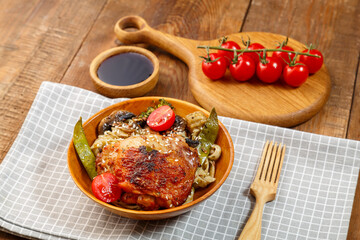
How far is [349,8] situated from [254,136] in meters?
2.27

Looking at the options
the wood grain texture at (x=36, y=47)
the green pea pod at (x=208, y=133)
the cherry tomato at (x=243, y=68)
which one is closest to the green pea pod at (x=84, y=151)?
the green pea pod at (x=208, y=133)

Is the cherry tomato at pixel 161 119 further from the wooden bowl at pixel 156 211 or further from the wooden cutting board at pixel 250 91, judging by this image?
the wooden cutting board at pixel 250 91

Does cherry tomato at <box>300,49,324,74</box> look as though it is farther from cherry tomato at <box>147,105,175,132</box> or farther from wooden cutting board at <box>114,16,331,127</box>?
cherry tomato at <box>147,105,175,132</box>

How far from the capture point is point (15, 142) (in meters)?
3.40

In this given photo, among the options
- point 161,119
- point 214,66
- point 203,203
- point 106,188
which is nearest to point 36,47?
point 214,66

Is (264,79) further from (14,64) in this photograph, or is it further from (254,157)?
(14,64)

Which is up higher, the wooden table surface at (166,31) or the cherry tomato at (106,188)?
the cherry tomato at (106,188)

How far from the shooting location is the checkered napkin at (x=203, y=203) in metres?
2.91

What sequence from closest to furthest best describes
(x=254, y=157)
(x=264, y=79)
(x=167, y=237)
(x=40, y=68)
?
1. (x=167, y=237)
2. (x=254, y=157)
3. (x=264, y=79)
4. (x=40, y=68)

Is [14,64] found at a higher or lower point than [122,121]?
lower

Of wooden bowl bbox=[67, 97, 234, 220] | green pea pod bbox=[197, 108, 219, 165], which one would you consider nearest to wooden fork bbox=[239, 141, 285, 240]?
wooden bowl bbox=[67, 97, 234, 220]

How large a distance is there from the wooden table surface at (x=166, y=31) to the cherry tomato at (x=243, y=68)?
459 mm

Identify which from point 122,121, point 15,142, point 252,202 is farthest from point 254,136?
point 15,142

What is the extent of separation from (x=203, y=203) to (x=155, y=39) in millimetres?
1909
